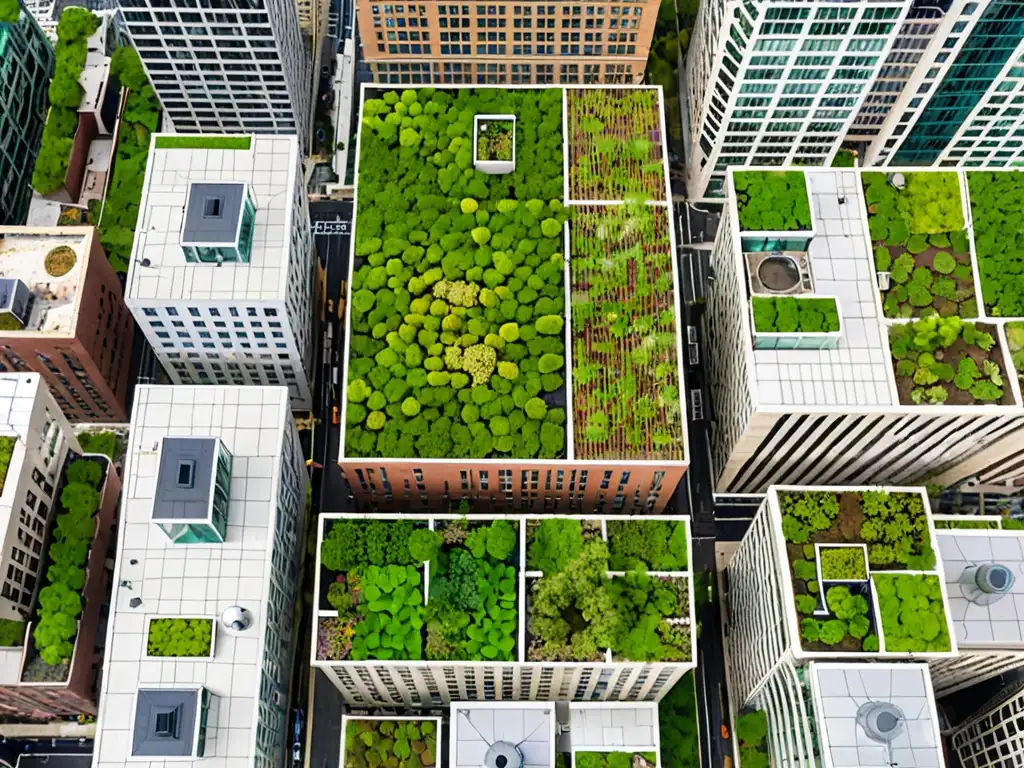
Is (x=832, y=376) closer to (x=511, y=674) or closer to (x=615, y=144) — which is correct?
(x=615, y=144)

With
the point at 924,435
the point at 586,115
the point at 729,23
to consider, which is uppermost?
the point at 729,23

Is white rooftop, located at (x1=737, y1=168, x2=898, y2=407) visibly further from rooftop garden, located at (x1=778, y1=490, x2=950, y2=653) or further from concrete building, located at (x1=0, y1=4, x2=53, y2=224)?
concrete building, located at (x1=0, y1=4, x2=53, y2=224)

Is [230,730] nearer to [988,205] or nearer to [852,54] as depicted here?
[988,205]

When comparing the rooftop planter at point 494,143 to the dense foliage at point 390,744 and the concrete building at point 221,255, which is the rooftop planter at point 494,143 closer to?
the concrete building at point 221,255

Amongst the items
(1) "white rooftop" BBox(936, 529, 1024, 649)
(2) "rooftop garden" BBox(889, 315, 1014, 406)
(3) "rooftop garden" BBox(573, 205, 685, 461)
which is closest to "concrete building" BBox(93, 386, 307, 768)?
(3) "rooftop garden" BBox(573, 205, 685, 461)

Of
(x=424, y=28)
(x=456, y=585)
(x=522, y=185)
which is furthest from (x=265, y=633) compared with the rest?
(x=424, y=28)

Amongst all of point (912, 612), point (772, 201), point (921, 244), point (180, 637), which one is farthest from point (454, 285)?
point (912, 612)

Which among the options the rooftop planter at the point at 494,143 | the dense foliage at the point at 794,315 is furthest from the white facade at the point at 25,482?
the dense foliage at the point at 794,315
